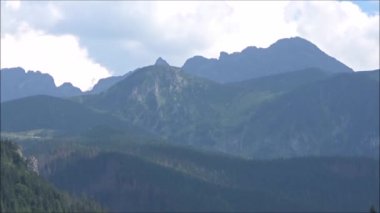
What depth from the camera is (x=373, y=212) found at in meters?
113

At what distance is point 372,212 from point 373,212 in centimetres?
15

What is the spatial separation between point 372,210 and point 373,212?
0.24 m

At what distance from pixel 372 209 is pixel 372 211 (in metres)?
0.37

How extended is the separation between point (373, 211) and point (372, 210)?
0.15 metres

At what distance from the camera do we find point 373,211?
113 metres

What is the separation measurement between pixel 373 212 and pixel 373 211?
12 centimetres

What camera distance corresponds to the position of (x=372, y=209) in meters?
114

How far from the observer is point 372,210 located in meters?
113

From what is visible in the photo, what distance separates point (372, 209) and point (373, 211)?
37 centimetres

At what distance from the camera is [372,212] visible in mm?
113250
